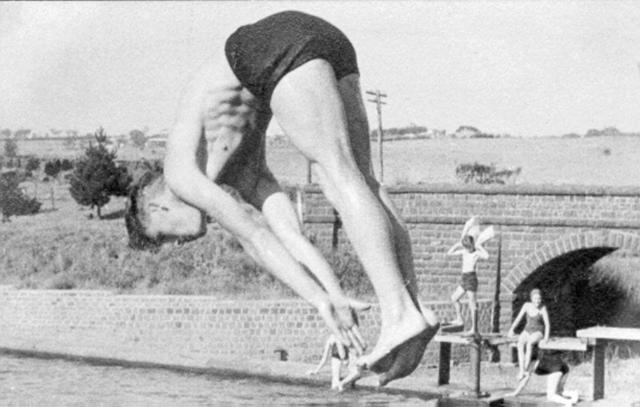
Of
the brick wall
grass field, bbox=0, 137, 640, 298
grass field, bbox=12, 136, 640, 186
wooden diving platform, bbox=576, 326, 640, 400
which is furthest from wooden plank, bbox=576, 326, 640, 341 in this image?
grass field, bbox=12, 136, 640, 186

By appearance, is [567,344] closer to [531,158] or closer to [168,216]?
[168,216]

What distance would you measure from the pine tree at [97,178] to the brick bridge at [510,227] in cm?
262

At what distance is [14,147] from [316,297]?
20518 millimetres

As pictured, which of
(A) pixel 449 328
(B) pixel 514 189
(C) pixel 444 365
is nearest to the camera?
(A) pixel 449 328

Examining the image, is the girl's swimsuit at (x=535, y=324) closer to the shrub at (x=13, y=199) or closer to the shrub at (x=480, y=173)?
the shrub at (x=13, y=199)

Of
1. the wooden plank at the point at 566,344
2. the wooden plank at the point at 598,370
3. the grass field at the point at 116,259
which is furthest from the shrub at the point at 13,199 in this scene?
the wooden plank at the point at 598,370

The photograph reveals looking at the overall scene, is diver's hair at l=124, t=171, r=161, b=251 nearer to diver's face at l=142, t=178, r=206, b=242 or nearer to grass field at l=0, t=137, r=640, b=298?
diver's face at l=142, t=178, r=206, b=242

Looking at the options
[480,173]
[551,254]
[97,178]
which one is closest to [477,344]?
[551,254]

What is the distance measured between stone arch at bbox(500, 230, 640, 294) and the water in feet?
19.6

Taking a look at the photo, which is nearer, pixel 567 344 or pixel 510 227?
pixel 567 344

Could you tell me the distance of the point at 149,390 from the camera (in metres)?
13.2

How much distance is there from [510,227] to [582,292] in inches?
85.6

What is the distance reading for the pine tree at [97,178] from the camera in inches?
738

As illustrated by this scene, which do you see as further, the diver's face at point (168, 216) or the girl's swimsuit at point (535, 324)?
the girl's swimsuit at point (535, 324)
